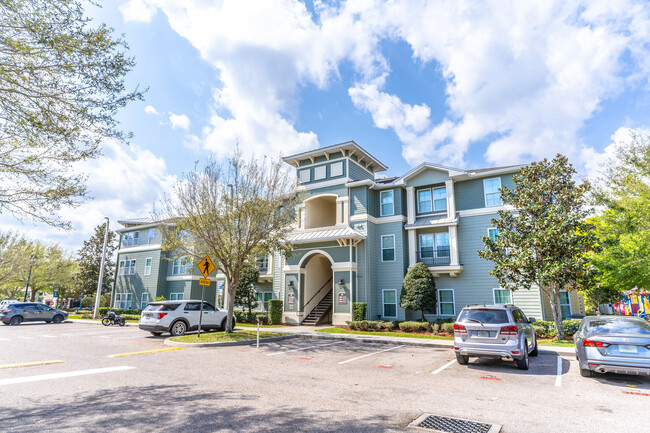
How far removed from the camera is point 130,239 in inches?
1512

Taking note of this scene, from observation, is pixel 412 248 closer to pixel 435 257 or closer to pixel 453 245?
pixel 435 257

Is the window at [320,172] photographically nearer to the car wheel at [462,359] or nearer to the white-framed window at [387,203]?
the white-framed window at [387,203]

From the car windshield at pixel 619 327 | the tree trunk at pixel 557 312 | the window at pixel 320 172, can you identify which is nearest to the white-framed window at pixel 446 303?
the tree trunk at pixel 557 312

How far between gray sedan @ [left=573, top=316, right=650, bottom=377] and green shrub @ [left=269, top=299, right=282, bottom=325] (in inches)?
726

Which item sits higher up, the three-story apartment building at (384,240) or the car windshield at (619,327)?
the three-story apartment building at (384,240)

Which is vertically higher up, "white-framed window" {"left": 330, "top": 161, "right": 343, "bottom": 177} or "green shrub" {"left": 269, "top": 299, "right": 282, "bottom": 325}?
"white-framed window" {"left": 330, "top": 161, "right": 343, "bottom": 177}

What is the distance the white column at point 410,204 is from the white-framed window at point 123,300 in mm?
29339

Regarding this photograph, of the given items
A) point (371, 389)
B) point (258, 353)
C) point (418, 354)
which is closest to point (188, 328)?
point (258, 353)

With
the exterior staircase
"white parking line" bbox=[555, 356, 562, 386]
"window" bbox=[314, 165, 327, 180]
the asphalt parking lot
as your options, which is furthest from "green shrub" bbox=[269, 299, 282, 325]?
"white parking line" bbox=[555, 356, 562, 386]

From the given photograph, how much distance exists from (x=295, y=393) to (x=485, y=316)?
238 inches

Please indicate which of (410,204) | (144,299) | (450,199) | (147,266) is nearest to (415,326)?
(410,204)

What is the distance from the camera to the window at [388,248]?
2408 centimetres

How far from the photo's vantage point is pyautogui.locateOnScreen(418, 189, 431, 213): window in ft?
79.5

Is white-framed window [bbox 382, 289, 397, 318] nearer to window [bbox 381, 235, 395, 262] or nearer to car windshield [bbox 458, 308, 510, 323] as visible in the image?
window [bbox 381, 235, 395, 262]
